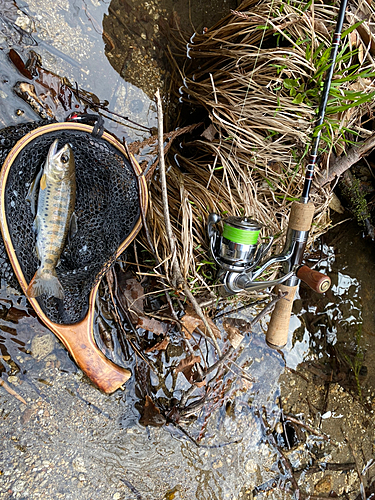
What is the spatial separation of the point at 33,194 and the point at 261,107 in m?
1.28

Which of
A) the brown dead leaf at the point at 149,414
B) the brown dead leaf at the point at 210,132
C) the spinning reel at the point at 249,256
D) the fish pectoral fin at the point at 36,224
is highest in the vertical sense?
the fish pectoral fin at the point at 36,224

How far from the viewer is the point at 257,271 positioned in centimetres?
174

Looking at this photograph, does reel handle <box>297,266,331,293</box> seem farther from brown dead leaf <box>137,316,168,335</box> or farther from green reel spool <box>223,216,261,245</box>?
brown dead leaf <box>137,316,168,335</box>

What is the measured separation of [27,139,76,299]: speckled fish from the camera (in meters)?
1.64

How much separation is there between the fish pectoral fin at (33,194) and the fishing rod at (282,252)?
0.90 m

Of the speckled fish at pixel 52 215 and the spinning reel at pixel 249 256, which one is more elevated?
the speckled fish at pixel 52 215

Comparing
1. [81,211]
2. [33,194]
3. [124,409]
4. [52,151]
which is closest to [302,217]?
[81,211]

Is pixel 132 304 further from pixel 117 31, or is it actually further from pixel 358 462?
pixel 358 462

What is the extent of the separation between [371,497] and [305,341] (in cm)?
127

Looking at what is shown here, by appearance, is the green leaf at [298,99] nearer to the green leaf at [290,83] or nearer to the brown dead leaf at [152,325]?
the green leaf at [290,83]

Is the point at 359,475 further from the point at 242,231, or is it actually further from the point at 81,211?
the point at 81,211

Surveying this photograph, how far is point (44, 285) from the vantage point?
169 cm

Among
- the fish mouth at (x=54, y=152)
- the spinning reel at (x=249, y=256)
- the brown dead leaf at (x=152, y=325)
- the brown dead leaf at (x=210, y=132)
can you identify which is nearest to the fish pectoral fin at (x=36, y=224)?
the fish mouth at (x=54, y=152)

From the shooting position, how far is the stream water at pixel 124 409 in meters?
1.78
